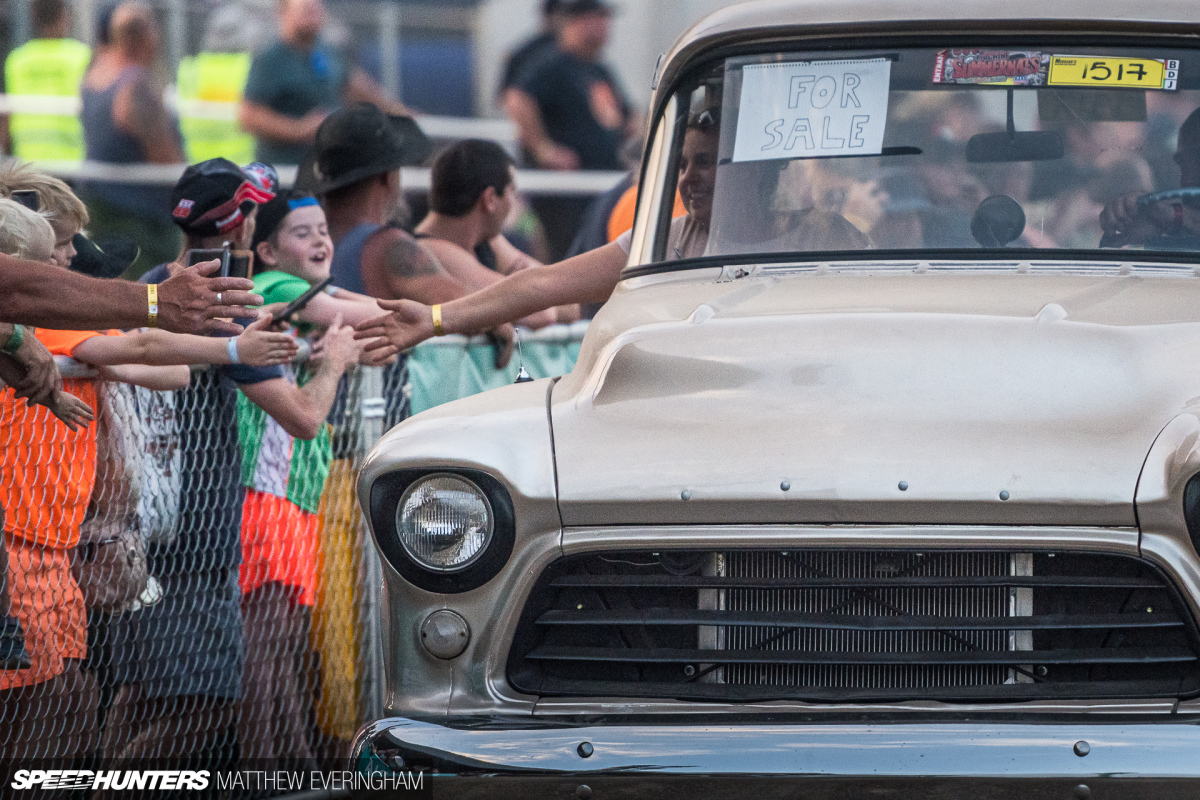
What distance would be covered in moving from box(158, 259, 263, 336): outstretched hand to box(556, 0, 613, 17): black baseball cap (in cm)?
760

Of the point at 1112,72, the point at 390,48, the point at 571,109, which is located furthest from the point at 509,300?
the point at 571,109

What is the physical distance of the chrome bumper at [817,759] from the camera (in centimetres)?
308

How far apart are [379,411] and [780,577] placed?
2.72 metres

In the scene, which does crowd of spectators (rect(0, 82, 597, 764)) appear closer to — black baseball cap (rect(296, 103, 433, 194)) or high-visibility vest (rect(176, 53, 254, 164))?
black baseball cap (rect(296, 103, 433, 194))

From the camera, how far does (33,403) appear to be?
158 inches

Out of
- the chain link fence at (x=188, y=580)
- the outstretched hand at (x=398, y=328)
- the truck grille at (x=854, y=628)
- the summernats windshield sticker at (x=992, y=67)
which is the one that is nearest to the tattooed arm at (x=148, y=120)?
the chain link fence at (x=188, y=580)

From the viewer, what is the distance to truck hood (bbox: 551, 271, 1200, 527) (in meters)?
3.26

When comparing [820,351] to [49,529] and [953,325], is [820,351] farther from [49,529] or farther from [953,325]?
[49,529]

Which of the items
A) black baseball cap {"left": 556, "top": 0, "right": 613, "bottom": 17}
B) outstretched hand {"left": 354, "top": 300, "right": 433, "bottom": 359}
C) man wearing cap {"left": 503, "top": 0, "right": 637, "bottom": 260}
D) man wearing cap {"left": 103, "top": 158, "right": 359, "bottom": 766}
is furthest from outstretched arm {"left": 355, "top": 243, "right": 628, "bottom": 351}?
black baseball cap {"left": 556, "top": 0, "right": 613, "bottom": 17}

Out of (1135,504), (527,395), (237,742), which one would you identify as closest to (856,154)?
(527,395)

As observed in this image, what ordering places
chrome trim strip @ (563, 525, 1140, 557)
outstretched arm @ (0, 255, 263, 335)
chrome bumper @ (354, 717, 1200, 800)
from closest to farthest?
chrome bumper @ (354, 717, 1200, 800) < chrome trim strip @ (563, 525, 1140, 557) < outstretched arm @ (0, 255, 263, 335)

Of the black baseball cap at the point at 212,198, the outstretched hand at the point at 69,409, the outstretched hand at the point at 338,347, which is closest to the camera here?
the outstretched hand at the point at 69,409

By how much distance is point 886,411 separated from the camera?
11.3ft

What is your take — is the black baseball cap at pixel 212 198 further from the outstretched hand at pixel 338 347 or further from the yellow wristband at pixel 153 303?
the yellow wristband at pixel 153 303
